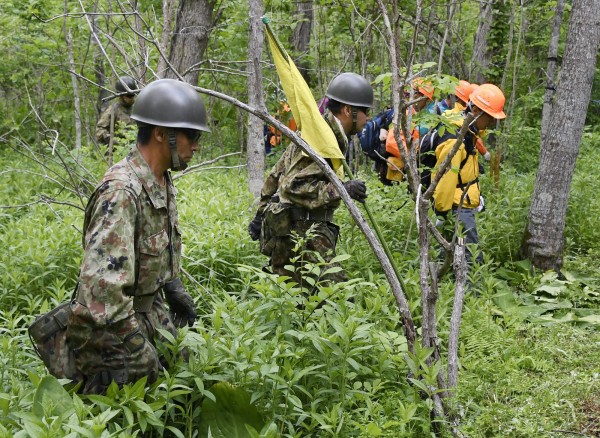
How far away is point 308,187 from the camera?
16.0 ft

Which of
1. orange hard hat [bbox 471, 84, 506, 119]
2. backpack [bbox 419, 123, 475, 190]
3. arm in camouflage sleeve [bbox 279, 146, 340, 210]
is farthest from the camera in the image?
backpack [bbox 419, 123, 475, 190]

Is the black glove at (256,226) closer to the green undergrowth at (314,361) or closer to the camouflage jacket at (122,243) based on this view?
the green undergrowth at (314,361)

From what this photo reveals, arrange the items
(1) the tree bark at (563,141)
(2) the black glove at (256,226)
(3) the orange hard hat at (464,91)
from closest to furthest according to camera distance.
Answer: (2) the black glove at (256,226) → (1) the tree bark at (563,141) → (3) the orange hard hat at (464,91)

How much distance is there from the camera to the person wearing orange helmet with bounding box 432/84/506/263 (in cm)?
621

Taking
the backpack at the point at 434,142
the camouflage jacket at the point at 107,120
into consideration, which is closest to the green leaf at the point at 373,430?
the backpack at the point at 434,142

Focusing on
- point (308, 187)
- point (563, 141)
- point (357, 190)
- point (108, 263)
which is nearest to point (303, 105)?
point (357, 190)

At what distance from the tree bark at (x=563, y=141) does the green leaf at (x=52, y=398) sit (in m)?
5.45

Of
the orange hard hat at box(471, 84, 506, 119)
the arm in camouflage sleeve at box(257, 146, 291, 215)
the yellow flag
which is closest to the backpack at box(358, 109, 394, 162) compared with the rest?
the orange hard hat at box(471, 84, 506, 119)

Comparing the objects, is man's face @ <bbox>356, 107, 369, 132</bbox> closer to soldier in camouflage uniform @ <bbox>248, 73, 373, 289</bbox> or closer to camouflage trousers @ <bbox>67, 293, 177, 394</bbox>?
soldier in camouflage uniform @ <bbox>248, 73, 373, 289</bbox>

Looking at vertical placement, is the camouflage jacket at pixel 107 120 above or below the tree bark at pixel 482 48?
below

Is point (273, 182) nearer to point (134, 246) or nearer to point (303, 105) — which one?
point (303, 105)

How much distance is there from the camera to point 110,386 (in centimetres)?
304

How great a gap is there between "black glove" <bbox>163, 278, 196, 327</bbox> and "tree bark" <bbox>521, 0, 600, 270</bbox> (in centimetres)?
449

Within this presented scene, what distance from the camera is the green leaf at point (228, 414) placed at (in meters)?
3.46
